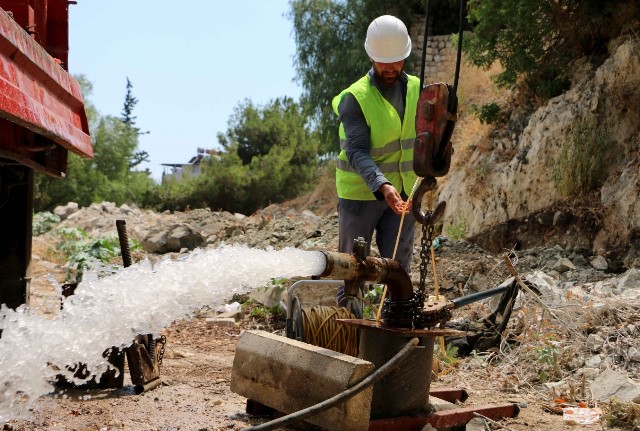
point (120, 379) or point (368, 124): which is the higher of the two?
point (368, 124)

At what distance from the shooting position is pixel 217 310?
387 inches

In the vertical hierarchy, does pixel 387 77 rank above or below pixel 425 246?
above

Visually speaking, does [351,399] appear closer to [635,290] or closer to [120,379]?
[120,379]

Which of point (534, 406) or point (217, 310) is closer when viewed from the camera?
point (534, 406)

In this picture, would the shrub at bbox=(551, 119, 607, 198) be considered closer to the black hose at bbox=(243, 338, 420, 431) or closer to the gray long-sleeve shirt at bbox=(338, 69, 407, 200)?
the gray long-sleeve shirt at bbox=(338, 69, 407, 200)

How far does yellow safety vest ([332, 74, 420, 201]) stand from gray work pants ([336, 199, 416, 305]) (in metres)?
0.07

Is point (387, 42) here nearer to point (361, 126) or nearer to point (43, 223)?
point (361, 126)

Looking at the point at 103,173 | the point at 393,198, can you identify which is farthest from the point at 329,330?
the point at 103,173

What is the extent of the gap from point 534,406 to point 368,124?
7.15 feet

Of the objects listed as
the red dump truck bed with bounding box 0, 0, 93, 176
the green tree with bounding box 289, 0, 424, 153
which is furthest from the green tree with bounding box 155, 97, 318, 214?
the red dump truck bed with bounding box 0, 0, 93, 176

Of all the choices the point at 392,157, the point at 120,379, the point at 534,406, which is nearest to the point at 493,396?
the point at 534,406

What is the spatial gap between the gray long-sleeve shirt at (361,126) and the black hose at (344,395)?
148 cm

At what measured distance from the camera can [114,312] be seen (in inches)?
191

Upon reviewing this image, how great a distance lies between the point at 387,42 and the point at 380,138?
650 millimetres
